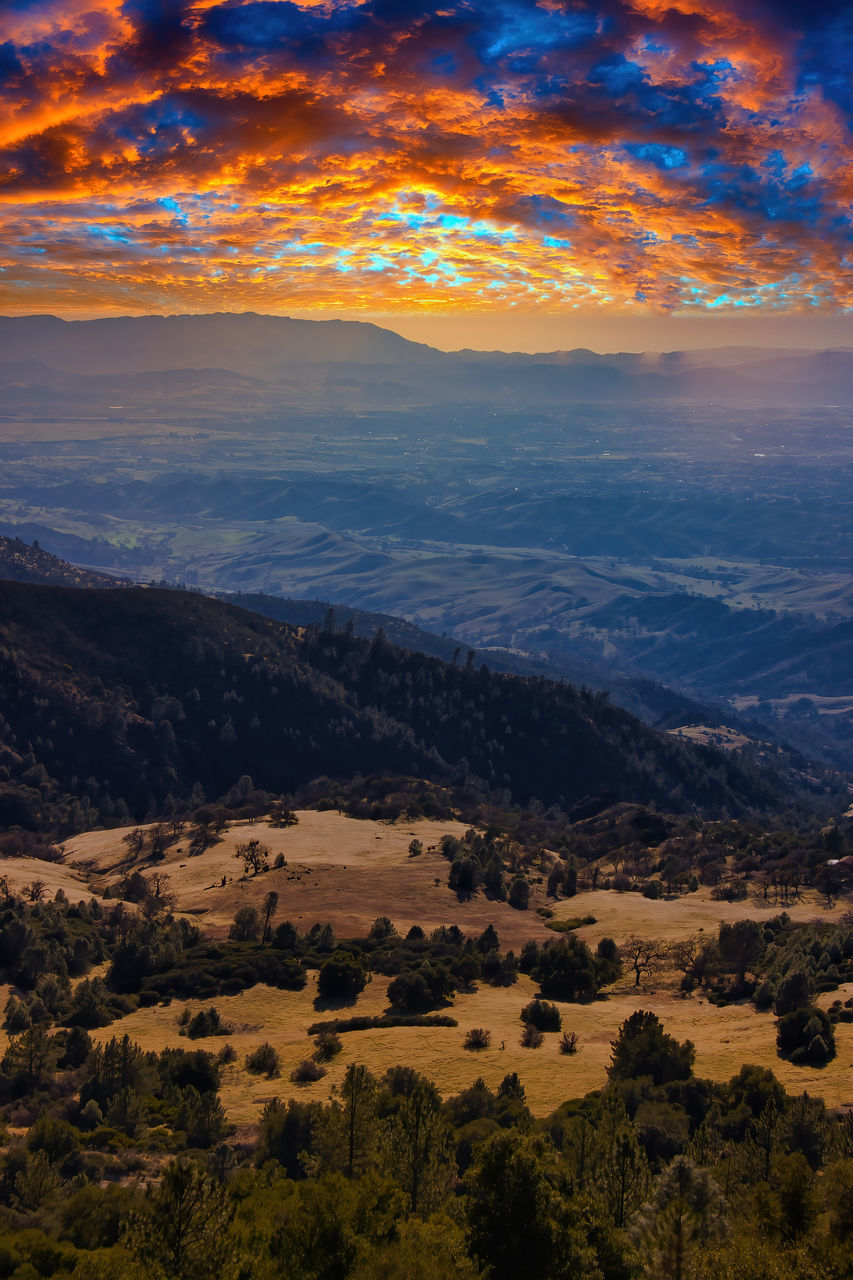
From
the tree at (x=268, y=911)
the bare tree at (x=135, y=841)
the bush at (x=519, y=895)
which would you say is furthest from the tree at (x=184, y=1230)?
the bare tree at (x=135, y=841)

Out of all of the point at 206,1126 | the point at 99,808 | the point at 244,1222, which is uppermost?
the point at 244,1222

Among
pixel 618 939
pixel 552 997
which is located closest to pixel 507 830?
pixel 618 939

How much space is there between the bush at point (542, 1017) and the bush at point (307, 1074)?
13.1m

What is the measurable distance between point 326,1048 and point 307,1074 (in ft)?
11.6

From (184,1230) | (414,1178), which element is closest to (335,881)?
(414,1178)

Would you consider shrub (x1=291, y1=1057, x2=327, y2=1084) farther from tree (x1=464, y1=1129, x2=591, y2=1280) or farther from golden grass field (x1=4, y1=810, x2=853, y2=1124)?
tree (x1=464, y1=1129, x2=591, y2=1280)

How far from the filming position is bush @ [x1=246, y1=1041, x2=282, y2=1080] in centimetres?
4575

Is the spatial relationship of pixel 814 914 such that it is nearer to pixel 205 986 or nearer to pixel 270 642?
pixel 205 986

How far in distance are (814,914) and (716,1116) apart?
4641 centimetres

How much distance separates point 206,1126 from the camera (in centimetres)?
3775

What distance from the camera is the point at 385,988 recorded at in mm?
61094

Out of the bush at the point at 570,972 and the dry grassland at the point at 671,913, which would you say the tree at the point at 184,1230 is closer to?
the bush at the point at 570,972

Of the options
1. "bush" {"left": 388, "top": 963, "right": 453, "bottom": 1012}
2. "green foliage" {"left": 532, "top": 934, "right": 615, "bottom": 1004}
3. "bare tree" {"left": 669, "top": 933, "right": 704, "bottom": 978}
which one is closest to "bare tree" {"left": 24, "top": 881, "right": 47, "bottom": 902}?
"bush" {"left": 388, "top": 963, "right": 453, "bottom": 1012}

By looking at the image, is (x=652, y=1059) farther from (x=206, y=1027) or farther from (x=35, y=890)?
(x=35, y=890)
